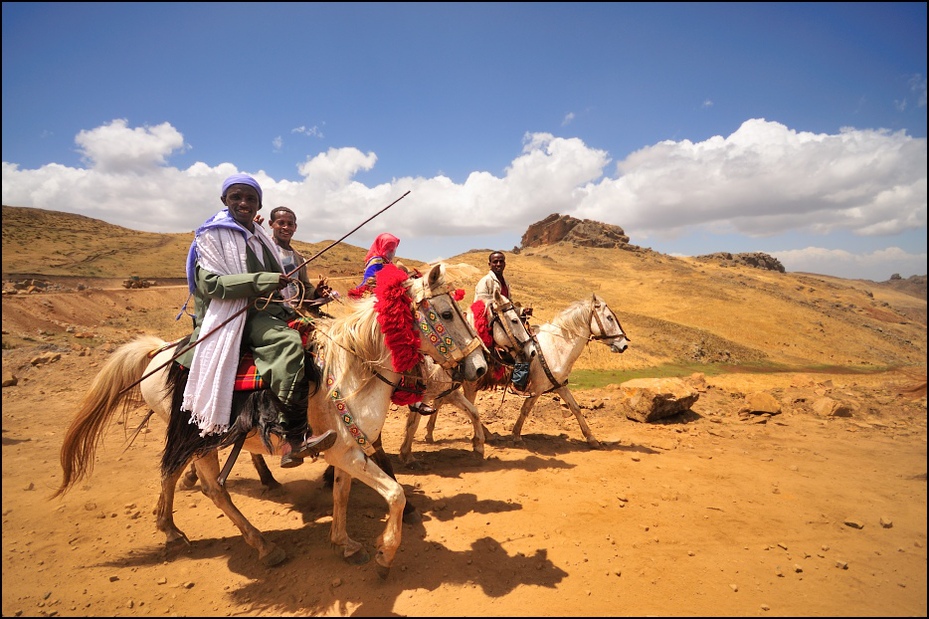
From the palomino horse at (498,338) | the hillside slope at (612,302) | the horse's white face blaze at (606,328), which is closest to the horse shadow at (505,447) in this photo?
the palomino horse at (498,338)

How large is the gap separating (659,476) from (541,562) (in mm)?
2749

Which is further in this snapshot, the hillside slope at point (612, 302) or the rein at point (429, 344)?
the hillside slope at point (612, 302)

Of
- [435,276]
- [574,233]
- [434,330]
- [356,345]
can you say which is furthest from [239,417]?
[574,233]

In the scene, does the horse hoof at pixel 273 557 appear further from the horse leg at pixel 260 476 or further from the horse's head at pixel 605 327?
the horse's head at pixel 605 327

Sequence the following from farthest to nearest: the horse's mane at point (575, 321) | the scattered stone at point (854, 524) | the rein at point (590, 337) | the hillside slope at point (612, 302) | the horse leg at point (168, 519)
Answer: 1. the hillside slope at point (612, 302)
2. the horse's mane at point (575, 321)
3. the rein at point (590, 337)
4. the scattered stone at point (854, 524)
5. the horse leg at point (168, 519)

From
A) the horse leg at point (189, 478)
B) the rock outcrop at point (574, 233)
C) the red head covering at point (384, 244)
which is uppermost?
the rock outcrop at point (574, 233)

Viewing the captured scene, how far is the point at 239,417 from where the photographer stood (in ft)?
11.2

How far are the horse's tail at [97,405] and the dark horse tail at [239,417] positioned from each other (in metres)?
0.64

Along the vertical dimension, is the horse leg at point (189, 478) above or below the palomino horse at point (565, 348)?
below

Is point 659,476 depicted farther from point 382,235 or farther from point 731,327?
point 731,327

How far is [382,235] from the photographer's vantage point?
18.7ft

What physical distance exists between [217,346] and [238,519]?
1773mm

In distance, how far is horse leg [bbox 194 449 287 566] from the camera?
3766 mm

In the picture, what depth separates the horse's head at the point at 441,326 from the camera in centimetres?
355
